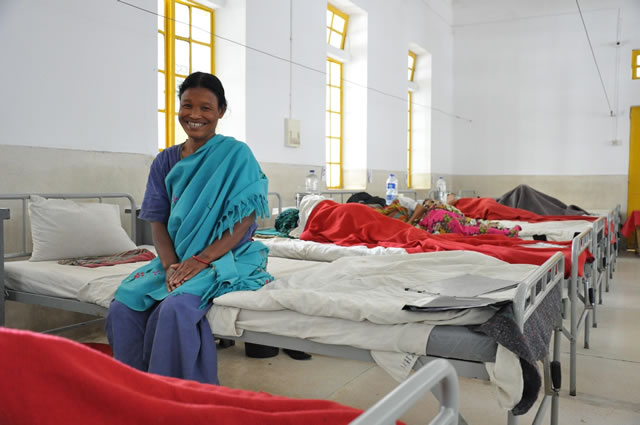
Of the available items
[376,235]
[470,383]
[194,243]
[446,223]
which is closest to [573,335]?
[470,383]

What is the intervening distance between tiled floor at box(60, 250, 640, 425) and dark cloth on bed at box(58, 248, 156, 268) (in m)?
0.72

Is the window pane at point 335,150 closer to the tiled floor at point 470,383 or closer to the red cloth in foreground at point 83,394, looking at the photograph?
the tiled floor at point 470,383

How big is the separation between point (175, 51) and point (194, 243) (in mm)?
3003

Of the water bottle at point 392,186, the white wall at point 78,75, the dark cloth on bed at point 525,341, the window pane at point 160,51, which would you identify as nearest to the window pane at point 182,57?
the window pane at point 160,51

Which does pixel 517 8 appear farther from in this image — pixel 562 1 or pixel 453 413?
pixel 453 413

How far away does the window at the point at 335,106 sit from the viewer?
6.76 metres

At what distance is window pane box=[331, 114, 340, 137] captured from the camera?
6902 mm

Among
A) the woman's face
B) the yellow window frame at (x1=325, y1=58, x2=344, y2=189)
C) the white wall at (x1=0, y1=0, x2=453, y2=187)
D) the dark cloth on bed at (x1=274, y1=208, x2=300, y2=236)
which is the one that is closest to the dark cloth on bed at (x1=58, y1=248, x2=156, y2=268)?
the white wall at (x1=0, y1=0, x2=453, y2=187)

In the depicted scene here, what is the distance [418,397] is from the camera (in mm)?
753

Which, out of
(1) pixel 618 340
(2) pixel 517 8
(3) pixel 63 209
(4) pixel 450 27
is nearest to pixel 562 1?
(2) pixel 517 8

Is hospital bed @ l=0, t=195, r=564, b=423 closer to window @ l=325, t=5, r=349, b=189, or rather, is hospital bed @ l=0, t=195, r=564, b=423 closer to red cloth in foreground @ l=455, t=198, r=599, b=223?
red cloth in foreground @ l=455, t=198, r=599, b=223

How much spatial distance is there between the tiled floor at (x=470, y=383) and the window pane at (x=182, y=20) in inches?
104

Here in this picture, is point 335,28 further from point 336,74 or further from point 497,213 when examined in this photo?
point 497,213

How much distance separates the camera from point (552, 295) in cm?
227
